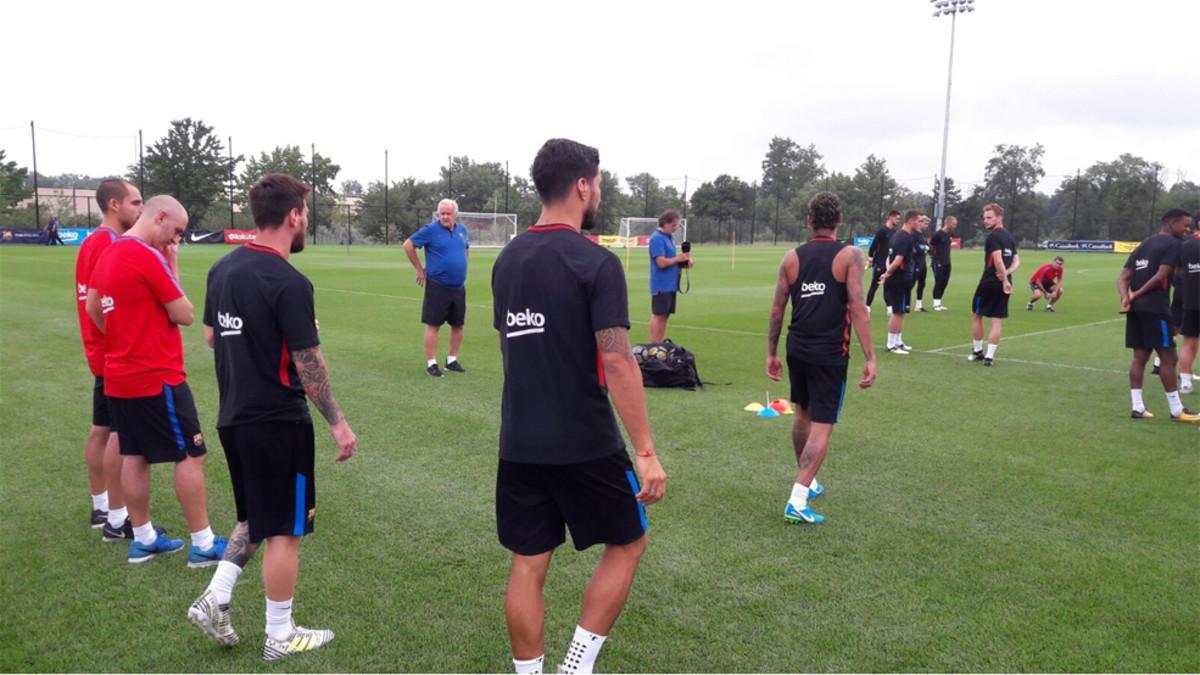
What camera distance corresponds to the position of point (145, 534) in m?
4.34

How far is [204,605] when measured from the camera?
3.36m

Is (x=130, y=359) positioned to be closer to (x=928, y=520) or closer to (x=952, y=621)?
(x=952, y=621)

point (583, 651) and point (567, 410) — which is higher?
point (567, 410)

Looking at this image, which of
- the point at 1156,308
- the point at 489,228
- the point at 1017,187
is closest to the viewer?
the point at 1156,308

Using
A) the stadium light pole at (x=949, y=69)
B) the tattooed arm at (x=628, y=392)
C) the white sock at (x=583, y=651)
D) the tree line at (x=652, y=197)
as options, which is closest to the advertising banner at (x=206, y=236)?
the tree line at (x=652, y=197)

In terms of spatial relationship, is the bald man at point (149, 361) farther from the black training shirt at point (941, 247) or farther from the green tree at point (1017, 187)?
the green tree at point (1017, 187)

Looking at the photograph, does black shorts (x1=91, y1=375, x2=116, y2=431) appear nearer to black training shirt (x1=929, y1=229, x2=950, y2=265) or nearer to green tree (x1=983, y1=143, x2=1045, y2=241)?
black training shirt (x1=929, y1=229, x2=950, y2=265)

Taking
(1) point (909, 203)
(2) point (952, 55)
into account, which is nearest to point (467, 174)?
(1) point (909, 203)

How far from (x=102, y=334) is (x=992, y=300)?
996 cm

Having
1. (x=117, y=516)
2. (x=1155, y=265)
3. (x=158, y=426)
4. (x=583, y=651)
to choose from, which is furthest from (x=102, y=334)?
(x=1155, y=265)

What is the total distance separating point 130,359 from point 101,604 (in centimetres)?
116

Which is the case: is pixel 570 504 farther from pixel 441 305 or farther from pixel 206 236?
pixel 206 236

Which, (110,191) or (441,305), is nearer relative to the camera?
(110,191)

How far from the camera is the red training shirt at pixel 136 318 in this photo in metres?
3.94
